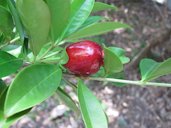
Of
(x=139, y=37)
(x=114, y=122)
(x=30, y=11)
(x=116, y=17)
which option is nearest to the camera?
(x=30, y=11)

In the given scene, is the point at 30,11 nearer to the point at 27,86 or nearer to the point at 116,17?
the point at 27,86

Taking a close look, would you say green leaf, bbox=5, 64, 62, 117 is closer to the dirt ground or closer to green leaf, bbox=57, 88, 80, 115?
green leaf, bbox=57, 88, 80, 115

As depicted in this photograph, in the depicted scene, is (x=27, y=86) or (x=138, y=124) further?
(x=138, y=124)

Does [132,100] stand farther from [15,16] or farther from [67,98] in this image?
[15,16]

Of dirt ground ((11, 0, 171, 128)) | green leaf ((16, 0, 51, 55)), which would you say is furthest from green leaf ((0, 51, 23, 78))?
dirt ground ((11, 0, 171, 128))

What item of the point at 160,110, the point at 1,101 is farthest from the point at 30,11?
the point at 160,110

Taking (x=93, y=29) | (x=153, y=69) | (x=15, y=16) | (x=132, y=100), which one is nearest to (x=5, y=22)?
(x=15, y=16)
